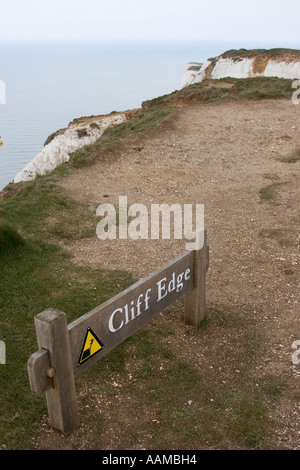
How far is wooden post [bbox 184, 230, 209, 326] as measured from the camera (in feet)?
15.6

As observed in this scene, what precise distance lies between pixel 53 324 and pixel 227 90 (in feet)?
57.4

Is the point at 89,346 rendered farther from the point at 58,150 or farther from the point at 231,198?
the point at 58,150

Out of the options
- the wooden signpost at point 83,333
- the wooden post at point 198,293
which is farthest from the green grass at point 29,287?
the wooden post at point 198,293

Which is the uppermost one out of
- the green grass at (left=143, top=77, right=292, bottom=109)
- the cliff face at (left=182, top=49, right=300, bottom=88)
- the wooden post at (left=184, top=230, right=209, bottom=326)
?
the cliff face at (left=182, top=49, right=300, bottom=88)

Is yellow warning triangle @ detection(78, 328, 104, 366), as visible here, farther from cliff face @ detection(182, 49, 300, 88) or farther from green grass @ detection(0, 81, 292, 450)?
cliff face @ detection(182, 49, 300, 88)

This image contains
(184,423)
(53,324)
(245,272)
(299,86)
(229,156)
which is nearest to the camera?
(53,324)

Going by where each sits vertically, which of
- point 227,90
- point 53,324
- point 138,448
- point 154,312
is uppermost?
point 227,90

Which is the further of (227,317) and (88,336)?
(227,317)

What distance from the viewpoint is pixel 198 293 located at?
496 centimetres

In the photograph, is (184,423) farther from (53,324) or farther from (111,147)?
(111,147)

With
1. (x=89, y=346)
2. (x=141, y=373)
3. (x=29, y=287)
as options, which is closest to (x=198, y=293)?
(x=141, y=373)

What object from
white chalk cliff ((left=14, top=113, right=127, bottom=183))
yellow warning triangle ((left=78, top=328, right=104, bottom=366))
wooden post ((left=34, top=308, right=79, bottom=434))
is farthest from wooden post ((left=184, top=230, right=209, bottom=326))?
white chalk cliff ((left=14, top=113, right=127, bottom=183))

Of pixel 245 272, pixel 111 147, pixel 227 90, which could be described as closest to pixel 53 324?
pixel 245 272

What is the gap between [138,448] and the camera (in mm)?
3627
